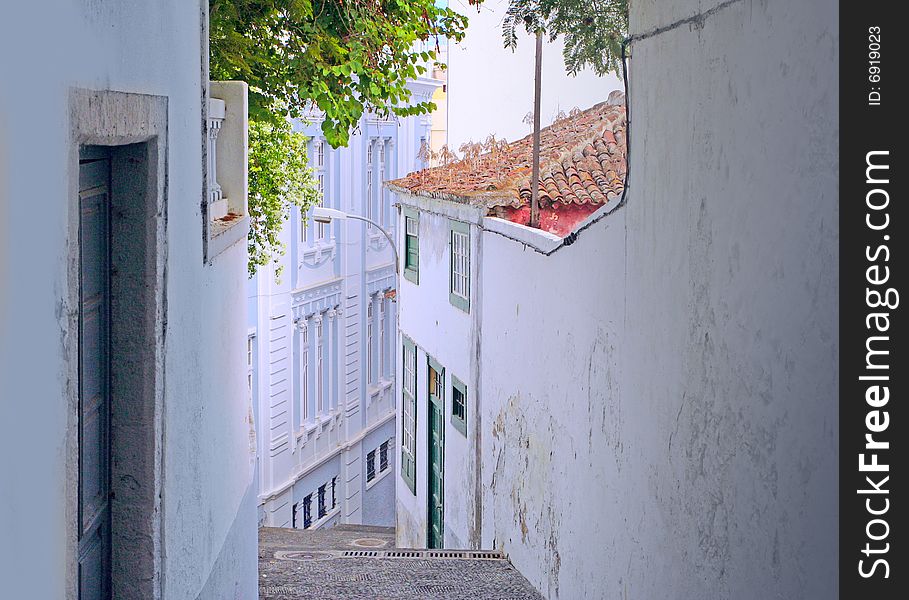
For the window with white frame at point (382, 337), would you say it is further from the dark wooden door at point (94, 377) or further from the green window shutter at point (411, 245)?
the dark wooden door at point (94, 377)

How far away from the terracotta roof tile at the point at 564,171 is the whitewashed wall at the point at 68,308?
498 centimetres

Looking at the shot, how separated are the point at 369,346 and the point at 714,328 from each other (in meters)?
21.9

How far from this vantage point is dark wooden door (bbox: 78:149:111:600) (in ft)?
13.2

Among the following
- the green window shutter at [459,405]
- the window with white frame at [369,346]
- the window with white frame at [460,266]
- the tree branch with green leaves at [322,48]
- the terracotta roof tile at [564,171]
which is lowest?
the window with white frame at [369,346]

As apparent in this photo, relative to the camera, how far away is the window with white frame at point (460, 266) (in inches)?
509

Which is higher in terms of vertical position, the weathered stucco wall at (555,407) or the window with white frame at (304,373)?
the weathered stucco wall at (555,407)

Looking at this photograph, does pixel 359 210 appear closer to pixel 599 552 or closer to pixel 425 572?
pixel 425 572

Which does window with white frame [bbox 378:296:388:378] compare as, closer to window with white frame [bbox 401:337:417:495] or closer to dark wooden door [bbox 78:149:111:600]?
window with white frame [bbox 401:337:417:495]

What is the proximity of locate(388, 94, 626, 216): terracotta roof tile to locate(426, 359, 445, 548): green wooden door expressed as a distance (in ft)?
7.14

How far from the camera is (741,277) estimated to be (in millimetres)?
4453

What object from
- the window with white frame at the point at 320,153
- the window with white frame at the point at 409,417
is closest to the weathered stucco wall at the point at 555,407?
the window with white frame at the point at 409,417

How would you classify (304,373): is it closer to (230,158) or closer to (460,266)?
(460,266)

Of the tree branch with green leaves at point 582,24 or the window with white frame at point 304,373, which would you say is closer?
the tree branch with green leaves at point 582,24
